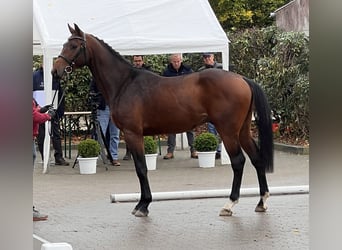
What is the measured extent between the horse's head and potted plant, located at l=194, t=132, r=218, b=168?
11.6 ft

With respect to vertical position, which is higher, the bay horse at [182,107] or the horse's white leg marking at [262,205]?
the bay horse at [182,107]

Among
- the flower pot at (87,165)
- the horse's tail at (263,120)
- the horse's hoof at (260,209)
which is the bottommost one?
the flower pot at (87,165)

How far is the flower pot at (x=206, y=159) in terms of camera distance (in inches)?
458

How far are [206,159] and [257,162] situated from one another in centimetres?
367

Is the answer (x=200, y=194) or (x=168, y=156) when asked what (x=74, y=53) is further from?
(x=168, y=156)

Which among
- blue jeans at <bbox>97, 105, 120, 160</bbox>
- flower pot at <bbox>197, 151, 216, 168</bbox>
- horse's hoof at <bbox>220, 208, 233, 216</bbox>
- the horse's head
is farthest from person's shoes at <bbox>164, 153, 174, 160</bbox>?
horse's hoof at <bbox>220, 208, 233, 216</bbox>

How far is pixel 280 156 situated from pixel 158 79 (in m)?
5.30

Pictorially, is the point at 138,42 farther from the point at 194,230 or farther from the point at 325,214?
the point at 325,214

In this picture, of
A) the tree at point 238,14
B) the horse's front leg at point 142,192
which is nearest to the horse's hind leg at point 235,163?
the horse's front leg at point 142,192

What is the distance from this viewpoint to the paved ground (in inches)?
252

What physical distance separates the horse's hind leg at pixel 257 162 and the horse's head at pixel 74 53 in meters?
2.08

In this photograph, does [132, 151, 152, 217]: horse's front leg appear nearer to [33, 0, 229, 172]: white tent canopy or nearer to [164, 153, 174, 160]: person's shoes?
[33, 0, 229, 172]: white tent canopy

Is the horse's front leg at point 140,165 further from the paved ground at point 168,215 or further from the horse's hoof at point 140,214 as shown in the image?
the paved ground at point 168,215

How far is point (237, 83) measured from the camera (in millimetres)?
7859
